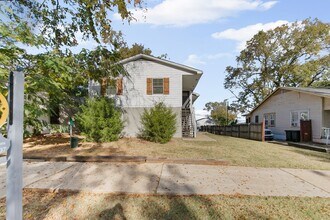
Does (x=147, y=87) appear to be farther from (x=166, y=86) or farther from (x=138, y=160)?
(x=138, y=160)

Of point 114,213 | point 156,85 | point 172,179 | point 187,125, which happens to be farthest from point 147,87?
point 114,213

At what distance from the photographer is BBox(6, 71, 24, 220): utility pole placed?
6.48ft

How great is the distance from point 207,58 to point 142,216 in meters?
15.9

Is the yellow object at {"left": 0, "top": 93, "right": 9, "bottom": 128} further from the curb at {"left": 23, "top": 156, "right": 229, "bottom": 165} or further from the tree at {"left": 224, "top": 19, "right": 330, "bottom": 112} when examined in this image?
the tree at {"left": 224, "top": 19, "right": 330, "bottom": 112}

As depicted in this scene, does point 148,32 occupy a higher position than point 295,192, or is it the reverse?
point 148,32

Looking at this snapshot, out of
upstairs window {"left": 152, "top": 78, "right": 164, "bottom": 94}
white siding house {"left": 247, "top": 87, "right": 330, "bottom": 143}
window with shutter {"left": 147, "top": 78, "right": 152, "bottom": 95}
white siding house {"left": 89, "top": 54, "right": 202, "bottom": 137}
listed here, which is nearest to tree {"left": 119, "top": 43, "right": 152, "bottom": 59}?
white siding house {"left": 89, "top": 54, "right": 202, "bottom": 137}

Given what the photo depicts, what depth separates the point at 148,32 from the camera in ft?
38.4

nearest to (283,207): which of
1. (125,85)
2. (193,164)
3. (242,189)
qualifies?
(242,189)

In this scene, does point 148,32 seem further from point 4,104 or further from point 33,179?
point 4,104

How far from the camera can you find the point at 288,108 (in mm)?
17766

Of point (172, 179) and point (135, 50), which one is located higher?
point (135, 50)

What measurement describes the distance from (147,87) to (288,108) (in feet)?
39.7

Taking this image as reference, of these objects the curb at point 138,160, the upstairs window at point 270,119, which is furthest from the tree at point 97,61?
the upstairs window at point 270,119

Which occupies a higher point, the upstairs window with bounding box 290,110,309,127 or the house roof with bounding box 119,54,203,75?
the house roof with bounding box 119,54,203,75
